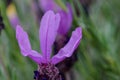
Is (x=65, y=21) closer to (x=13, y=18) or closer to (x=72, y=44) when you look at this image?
(x=72, y=44)

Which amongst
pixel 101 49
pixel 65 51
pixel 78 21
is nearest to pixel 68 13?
pixel 78 21

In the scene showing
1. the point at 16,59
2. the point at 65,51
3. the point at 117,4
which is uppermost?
the point at 117,4

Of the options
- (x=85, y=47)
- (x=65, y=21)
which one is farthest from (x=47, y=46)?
(x=85, y=47)

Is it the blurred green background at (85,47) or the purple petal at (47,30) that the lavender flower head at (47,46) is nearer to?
the purple petal at (47,30)

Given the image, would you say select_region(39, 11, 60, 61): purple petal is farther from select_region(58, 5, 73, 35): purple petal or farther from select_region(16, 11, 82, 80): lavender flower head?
select_region(58, 5, 73, 35): purple petal

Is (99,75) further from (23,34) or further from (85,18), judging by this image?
(23,34)

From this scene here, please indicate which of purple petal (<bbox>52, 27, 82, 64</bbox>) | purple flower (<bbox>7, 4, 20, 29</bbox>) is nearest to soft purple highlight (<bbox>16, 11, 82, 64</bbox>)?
purple petal (<bbox>52, 27, 82, 64</bbox>)

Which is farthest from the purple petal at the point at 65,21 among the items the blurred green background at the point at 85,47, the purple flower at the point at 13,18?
the purple flower at the point at 13,18
